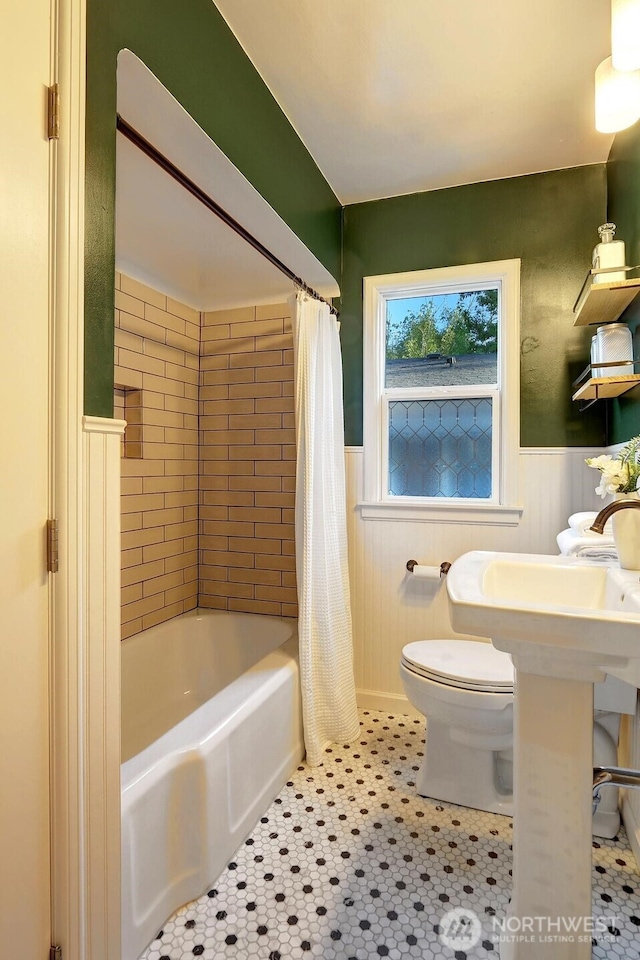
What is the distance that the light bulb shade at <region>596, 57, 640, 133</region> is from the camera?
1.28m

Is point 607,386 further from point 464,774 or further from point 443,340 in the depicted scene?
point 464,774

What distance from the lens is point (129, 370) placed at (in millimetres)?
2311

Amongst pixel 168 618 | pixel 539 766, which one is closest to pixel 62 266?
pixel 539 766

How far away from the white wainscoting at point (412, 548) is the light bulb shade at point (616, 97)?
1217mm

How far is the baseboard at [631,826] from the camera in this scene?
1.52m

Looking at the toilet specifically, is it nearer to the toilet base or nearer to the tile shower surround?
the toilet base

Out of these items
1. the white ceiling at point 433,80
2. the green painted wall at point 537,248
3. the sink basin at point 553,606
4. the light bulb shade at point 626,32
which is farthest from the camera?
the green painted wall at point 537,248

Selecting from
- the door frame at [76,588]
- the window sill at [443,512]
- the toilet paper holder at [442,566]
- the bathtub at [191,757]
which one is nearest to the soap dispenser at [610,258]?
the window sill at [443,512]

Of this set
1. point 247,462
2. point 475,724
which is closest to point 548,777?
point 475,724

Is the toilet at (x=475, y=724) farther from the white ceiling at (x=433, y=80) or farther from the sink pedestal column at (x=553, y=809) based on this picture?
the white ceiling at (x=433, y=80)

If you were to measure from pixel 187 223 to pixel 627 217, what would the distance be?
167cm

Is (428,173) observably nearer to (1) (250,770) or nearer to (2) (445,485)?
(2) (445,485)

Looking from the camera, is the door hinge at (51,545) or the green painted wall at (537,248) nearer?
the door hinge at (51,545)

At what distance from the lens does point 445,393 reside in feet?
7.89
